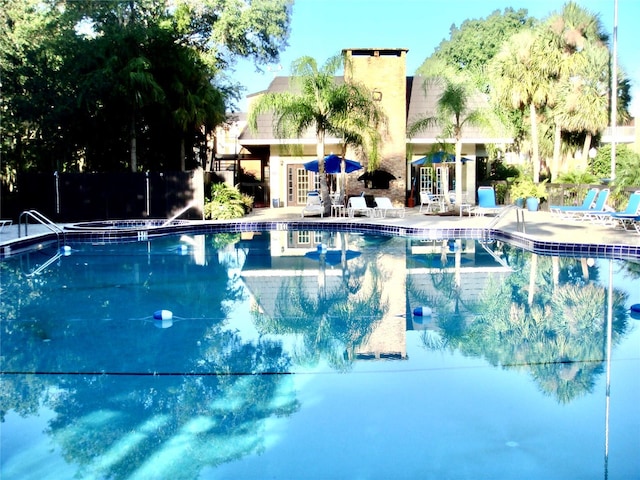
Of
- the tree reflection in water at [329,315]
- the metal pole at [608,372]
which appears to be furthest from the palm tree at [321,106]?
the metal pole at [608,372]

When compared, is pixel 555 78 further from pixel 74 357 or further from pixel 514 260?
pixel 74 357

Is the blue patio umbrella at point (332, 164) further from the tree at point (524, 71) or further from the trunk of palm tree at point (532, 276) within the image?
the trunk of palm tree at point (532, 276)

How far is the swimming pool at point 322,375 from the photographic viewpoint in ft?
14.1

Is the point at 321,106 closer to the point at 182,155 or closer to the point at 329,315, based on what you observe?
the point at 182,155

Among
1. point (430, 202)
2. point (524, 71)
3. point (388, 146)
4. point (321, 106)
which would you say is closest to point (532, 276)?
point (321, 106)

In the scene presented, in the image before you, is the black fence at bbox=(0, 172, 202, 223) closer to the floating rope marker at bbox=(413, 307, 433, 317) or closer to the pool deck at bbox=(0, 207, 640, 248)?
the pool deck at bbox=(0, 207, 640, 248)

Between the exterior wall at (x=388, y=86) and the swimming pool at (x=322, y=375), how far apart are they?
13.6 meters

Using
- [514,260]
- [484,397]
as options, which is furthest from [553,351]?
[514,260]

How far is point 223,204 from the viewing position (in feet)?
66.4

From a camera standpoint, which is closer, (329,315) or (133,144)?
(329,315)

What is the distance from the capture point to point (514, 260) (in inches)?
487

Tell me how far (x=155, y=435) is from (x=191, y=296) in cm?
482

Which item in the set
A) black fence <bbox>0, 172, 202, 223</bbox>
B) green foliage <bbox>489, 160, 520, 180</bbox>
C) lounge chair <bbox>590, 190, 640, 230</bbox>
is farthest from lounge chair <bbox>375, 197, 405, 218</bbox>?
green foliage <bbox>489, 160, 520, 180</bbox>

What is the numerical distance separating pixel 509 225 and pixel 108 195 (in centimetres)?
Result: 1127
